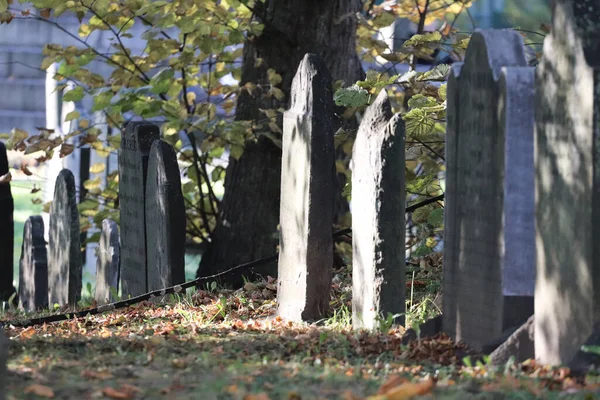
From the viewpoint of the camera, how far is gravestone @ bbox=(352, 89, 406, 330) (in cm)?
482

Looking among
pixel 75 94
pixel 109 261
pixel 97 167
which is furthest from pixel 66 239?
pixel 97 167

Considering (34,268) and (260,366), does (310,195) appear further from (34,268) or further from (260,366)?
(34,268)

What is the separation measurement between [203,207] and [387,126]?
4.79 m

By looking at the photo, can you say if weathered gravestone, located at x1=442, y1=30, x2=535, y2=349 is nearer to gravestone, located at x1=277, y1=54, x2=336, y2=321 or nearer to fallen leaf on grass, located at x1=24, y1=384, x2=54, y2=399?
gravestone, located at x1=277, y1=54, x2=336, y2=321

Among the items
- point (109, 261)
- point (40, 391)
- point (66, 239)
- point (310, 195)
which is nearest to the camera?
point (40, 391)

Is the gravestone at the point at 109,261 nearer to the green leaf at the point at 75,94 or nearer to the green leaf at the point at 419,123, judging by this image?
the green leaf at the point at 75,94

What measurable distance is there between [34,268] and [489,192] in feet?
16.9

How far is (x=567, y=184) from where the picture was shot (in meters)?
3.87

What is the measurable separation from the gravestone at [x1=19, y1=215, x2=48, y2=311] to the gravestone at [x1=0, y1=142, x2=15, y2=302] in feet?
0.75

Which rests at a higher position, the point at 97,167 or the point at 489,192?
the point at 97,167

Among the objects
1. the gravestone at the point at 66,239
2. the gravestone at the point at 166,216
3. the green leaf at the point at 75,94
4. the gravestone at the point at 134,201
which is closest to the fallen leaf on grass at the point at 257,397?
the gravestone at the point at 166,216

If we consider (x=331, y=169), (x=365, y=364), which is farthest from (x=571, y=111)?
(x=331, y=169)

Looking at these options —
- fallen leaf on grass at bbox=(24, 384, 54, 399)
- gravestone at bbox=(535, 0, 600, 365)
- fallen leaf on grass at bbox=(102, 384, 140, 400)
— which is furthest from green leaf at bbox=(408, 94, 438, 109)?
fallen leaf on grass at bbox=(24, 384, 54, 399)

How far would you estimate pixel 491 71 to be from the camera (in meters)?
4.30
